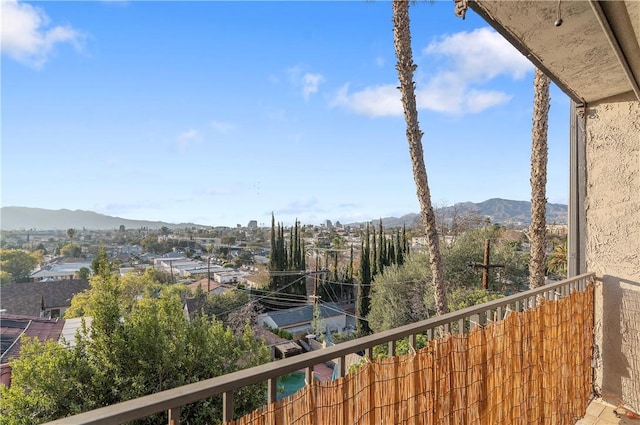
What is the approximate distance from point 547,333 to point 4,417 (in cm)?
938

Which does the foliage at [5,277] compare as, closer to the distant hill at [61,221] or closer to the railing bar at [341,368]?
the distant hill at [61,221]

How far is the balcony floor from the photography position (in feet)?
8.54

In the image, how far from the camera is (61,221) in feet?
87.7

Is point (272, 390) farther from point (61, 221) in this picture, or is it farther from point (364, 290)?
point (61, 221)

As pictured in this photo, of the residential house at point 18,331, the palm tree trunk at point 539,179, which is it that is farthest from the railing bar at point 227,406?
the residential house at point 18,331

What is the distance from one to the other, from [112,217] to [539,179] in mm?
38614

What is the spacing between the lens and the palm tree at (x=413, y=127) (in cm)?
756

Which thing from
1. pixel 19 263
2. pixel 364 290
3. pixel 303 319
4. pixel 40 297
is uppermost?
pixel 19 263

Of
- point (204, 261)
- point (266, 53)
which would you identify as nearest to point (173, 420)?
point (266, 53)

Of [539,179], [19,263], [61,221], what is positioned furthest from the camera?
[61,221]

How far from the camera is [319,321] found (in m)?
21.2

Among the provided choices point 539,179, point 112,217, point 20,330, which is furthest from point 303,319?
point 112,217

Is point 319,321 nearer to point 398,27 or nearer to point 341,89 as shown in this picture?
point 341,89

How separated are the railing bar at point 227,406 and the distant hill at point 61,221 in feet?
66.8
